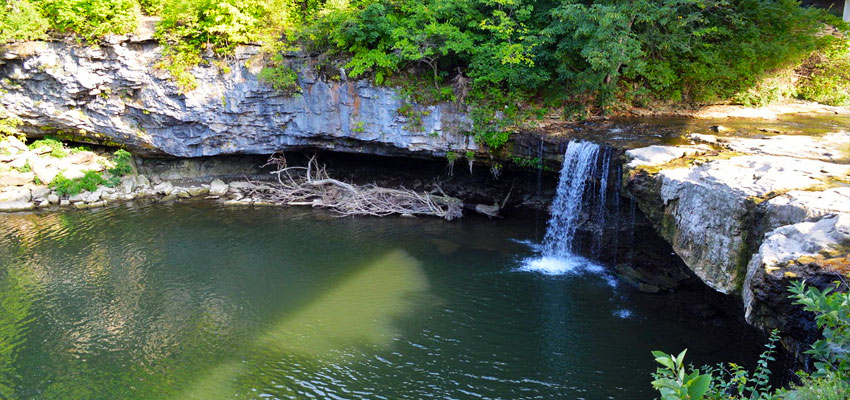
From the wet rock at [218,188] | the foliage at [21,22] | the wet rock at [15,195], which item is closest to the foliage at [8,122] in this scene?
the wet rock at [15,195]

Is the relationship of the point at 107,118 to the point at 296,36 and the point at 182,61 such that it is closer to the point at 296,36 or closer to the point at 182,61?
the point at 182,61

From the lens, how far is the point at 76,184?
19484mm

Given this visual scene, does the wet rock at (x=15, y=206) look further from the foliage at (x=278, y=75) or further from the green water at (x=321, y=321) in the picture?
the foliage at (x=278, y=75)

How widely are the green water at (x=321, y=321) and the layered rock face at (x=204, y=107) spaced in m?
3.83

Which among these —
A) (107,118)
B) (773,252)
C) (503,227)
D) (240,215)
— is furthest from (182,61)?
(773,252)

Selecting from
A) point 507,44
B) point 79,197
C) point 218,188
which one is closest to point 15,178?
point 79,197

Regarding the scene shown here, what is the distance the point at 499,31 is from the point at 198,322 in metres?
11.2

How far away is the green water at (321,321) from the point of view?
30.5 feet

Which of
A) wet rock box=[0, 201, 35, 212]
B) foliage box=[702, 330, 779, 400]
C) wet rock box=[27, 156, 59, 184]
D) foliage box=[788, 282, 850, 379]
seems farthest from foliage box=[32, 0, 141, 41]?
foliage box=[788, 282, 850, 379]

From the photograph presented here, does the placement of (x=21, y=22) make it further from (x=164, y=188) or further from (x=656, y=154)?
(x=656, y=154)

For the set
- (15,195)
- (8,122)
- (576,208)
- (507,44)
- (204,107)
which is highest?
(507,44)

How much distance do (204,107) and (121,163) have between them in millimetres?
4787

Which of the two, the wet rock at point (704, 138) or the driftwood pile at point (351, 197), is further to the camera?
the driftwood pile at point (351, 197)

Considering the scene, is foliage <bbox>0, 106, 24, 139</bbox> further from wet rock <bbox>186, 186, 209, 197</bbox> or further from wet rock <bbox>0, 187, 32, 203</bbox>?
wet rock <bbox>186, 186, 209, 197</bbox>
